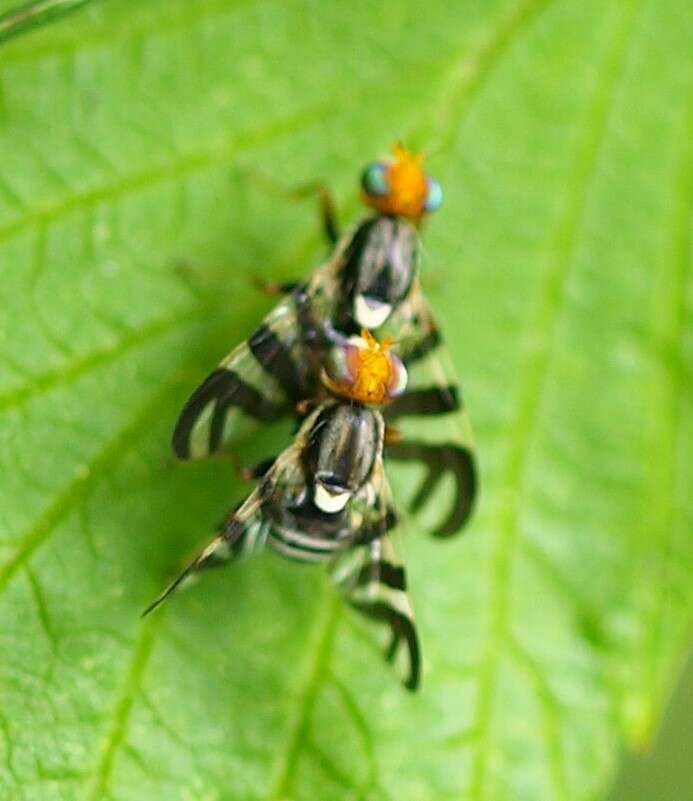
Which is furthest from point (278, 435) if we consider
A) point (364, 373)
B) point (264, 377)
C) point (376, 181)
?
point (376, 181)

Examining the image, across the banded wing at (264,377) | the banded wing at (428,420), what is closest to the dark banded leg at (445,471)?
the banded wing at (428,420)

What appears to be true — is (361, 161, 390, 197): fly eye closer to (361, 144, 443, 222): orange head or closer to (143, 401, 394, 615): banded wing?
(361, 144, 443, 222): orange head

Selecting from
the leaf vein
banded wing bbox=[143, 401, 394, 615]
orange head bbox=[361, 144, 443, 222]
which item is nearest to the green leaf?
the leaf vein

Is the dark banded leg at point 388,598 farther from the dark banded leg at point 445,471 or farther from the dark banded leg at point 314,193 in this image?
the dark banded leg at point 314,193

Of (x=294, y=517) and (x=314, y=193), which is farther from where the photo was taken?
(x=314, y=193)

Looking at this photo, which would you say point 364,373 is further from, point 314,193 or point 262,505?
point 314,193

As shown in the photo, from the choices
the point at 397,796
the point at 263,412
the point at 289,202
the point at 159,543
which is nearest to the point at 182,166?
the point at 289,202
